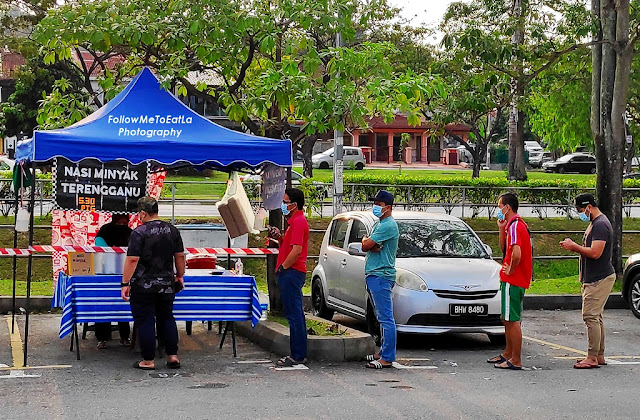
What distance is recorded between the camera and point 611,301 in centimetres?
1609

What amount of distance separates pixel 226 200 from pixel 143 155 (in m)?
1.73

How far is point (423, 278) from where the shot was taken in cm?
1138

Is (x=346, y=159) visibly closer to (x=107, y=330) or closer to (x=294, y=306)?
(x=107, y=330)

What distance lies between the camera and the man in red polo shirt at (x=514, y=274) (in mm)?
9906

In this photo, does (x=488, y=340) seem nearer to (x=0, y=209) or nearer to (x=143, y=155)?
(x=143, y=155)

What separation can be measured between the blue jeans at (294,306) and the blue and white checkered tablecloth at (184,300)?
0.77 meters

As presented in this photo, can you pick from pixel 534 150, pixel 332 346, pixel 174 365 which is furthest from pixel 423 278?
pixel 534 150

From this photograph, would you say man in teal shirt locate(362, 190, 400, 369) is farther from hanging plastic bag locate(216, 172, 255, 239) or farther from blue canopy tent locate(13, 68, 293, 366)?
hanging plastic bag locate(216, 172, 255, 239)

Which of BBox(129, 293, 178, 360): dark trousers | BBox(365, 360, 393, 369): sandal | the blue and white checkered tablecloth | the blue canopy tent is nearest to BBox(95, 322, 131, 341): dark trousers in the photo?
the blue and white checkered tablecloth

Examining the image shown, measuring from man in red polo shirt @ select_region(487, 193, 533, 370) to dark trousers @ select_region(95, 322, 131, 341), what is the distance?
4302 millimetres

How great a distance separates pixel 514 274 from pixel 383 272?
136 centimetres

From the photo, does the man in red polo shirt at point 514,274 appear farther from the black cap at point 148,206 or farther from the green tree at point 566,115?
the green tree at point 566,115

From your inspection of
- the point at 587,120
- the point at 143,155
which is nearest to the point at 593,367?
the point at 143,155

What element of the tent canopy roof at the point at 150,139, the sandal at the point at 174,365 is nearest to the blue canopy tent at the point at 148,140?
the tent canopy roof at the point at 150,139
